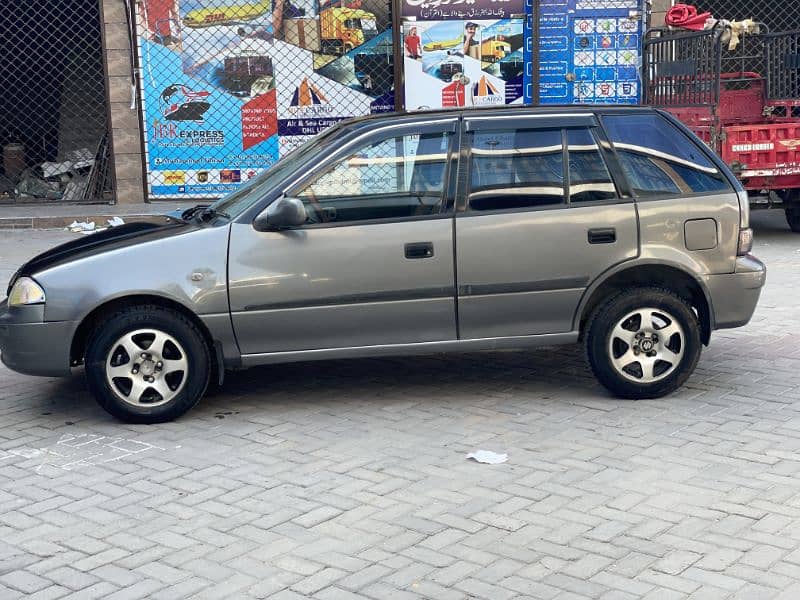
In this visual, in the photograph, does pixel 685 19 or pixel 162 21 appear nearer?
pixel 685 19

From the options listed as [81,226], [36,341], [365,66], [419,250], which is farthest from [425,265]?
[365,66]

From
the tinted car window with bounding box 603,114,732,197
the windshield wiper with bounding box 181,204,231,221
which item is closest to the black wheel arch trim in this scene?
the tinted car window with bounding box 603,114,732,197

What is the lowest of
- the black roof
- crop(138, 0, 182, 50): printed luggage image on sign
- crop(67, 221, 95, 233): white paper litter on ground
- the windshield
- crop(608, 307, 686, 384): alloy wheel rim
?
crop(608, 307, 686, 384): alloy wheel rim

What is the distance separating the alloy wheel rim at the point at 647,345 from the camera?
6602 millimetres

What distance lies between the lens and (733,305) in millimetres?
6684

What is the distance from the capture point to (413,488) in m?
5.34

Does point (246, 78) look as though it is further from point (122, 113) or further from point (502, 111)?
point (502, 111)

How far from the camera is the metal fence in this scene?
15.9 m

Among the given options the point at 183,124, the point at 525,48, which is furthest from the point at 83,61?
the point at 525,48

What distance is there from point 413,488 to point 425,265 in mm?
1536

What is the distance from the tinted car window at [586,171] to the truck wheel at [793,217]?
7101 millimetres

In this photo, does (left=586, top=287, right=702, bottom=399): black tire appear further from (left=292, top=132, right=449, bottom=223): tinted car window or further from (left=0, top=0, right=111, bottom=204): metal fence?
(left=0, top=0, right=111, bottom=204): metal fence

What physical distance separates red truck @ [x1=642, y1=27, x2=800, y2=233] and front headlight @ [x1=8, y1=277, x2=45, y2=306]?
7969 mm

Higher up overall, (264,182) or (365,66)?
(365,66)
